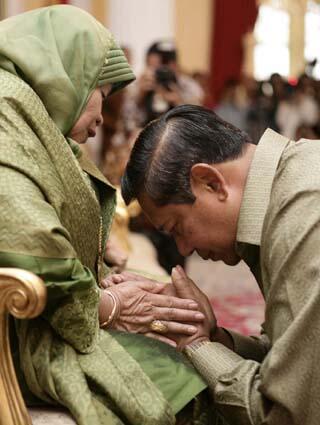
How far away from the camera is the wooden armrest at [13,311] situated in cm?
156

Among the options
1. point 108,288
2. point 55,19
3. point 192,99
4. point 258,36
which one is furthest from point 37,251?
point 258,36

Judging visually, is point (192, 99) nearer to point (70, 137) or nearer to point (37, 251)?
point (70, 137)

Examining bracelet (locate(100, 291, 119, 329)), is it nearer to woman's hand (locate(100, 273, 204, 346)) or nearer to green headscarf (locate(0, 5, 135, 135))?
woman's hand (locate(100, 273, 204, 346))

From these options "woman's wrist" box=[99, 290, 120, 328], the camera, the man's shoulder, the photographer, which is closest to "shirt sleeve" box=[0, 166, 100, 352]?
"woman's wrist" box=[99, 290, 120, 328]

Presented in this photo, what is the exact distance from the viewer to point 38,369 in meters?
1.80

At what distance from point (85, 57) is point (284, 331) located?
83 cm

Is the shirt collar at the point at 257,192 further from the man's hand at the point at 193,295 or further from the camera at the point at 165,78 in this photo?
the camera at the point at 165,78

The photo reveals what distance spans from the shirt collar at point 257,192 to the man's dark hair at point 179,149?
6 centimetres

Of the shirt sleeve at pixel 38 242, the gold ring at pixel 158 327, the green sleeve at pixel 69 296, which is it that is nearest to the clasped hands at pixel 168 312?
the gold ring at pixel 158 327

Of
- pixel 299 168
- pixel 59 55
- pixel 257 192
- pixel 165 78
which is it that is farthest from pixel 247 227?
pixel 165 78

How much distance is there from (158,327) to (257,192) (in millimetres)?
439

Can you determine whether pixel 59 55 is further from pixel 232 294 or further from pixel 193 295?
pixel 232 294

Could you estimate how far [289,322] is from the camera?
175cm

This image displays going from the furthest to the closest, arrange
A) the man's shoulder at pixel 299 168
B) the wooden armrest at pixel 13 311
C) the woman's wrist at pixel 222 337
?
the woman's wrist at pixel 222 337, the man's shoulder at pixel 299 168, the wooden armrest at pixel 13 311
